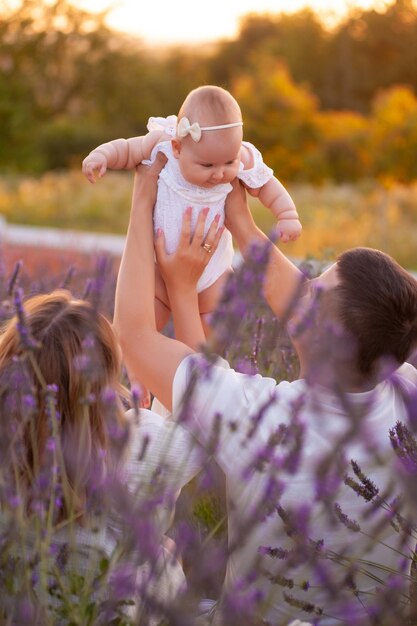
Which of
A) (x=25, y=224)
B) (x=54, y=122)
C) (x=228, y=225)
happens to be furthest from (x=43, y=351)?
(x=54, y=122)

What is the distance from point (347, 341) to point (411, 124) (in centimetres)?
1909

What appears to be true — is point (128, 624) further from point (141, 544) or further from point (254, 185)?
point (254, 185)

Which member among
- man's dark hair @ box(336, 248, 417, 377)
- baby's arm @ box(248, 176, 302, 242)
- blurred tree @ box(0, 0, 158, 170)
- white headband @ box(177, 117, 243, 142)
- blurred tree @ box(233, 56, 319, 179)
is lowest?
blurred tree @ box(0, 0, 158, 170)

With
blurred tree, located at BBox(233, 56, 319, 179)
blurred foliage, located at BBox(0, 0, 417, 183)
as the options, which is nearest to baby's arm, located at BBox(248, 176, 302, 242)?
blurred foliage, located at BBox(0, 0, 417, 183)

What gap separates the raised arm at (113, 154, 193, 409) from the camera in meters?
2.58

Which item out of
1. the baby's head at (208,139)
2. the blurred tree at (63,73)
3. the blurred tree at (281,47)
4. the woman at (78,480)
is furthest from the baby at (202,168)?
the blurred tree at (281,47)

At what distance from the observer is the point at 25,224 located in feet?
59.1

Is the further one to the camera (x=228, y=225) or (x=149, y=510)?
(x=228, y=225)

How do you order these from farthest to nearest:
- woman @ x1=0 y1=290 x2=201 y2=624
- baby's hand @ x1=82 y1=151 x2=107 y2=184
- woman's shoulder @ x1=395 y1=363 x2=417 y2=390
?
baby's hand @ x1=82 y1=151 x2=107 y2=184 → woman's shoulder @ x1=395 y1=363 x2=417 y2=390 → woman @ x1=0 y1=290 x2=201 y2=624

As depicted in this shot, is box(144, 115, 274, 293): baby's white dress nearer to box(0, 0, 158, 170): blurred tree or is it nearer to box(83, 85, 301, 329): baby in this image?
box(83, 85, 301, 329): baby

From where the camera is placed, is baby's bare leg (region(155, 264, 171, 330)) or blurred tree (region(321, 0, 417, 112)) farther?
blurred tree (region(321, 0, 417, 112))

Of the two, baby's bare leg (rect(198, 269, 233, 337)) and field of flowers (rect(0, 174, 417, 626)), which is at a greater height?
field of flowers (rect(0, 174, 417, 626))

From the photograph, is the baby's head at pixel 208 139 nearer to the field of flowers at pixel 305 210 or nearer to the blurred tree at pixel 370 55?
the field of flowers at pixel 305 210

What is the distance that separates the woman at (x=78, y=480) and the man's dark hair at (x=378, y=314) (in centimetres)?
42
